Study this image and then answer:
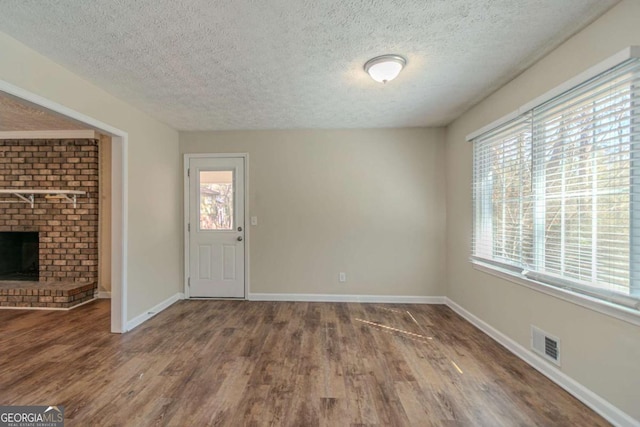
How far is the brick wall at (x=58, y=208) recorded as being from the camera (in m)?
3.90

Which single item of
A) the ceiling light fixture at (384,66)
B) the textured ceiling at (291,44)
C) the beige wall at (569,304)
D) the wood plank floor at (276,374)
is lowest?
the wood plank floor at (276,374)

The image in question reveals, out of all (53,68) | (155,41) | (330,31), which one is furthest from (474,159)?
(53,68)

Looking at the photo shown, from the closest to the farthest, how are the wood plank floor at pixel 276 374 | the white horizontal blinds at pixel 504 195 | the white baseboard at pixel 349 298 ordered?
the wood plank floor at pixel 276 374
the white horizontal blinds at pixel 504 195
the white baseboard at pixel 349 298

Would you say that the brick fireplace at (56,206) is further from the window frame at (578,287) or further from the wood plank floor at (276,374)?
the window frame at (578,287)

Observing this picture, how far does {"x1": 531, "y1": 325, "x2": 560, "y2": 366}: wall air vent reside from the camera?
77.8 inches

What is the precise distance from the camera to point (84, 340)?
264 cm

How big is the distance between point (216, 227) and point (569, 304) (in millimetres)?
3869

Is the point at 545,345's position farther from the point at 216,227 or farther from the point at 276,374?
the point at 216,227

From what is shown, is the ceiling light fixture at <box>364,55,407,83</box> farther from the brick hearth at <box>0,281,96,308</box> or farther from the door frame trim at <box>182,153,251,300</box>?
the brick hearth at <box>0,281,96,308</box>

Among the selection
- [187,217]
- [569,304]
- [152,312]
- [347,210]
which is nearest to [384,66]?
[347,210]

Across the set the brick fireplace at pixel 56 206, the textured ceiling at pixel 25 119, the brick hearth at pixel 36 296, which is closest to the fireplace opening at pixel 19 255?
the brick fireplace at pixel 56 206

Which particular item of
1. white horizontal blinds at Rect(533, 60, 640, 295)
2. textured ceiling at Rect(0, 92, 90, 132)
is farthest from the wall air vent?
textured ceiling at Rect(0, 92, 90, 132)

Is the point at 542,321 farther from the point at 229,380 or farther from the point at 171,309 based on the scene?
the point at 171,309

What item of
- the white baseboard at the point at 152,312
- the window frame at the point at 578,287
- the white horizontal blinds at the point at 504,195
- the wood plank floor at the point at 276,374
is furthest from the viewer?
the white baseboard at the point at 152,312
